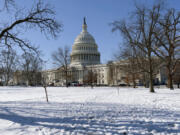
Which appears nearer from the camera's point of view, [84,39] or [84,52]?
[84,52]

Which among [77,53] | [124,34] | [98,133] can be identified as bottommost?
[98,133]

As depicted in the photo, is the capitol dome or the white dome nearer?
the capitol dome

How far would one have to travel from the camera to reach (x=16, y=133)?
4777mm

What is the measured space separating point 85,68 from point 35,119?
322ft

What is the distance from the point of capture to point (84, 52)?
11425 centimetres

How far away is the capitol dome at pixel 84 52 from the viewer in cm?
11494

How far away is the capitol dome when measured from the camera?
114938 millimetres

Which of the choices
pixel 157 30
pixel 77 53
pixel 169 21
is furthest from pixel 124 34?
pixel 77 53

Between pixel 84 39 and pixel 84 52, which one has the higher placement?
pixel 84 39

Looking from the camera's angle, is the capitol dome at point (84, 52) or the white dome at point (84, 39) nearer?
the capitol dome at point (84, 52)

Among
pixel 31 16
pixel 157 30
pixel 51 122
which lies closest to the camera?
pixel 51 122

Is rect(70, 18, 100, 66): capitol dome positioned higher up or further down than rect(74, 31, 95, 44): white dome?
further down

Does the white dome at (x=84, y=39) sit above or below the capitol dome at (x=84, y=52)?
above

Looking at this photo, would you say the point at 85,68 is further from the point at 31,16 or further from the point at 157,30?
the point at 31,16
